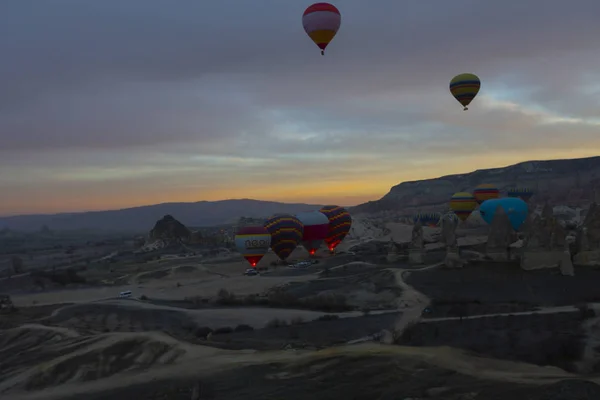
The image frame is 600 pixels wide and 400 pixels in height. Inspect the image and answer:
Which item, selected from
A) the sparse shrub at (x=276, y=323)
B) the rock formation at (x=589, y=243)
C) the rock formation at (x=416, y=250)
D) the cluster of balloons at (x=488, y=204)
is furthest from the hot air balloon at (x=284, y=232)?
the sparse shrub at (x=276, y=323)

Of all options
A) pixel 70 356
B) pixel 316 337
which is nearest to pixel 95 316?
pixel 70 356

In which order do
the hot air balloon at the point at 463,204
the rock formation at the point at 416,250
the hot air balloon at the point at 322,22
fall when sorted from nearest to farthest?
the hot air balloon at the point at 322,22
the rock formation at the point at 416,250
the hot air balloon at the point at 463,204

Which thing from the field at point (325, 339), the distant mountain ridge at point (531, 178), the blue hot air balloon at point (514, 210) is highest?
the distant mountain ridge at point (531, 178)

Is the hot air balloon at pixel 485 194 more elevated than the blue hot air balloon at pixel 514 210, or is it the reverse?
the hot air balloon at pixel 485 194

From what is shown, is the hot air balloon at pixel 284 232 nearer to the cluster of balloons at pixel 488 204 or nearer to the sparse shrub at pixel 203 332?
the cluster of balloons at pixel 488 204

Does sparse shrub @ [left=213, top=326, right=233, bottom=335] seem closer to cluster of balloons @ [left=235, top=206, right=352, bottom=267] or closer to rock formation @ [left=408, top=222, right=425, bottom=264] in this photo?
rock formation @ [left=408, top=222, right=425, bottom=264]

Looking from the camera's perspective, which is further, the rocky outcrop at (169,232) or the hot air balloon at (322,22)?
the rocky outcrop at (169,232)
